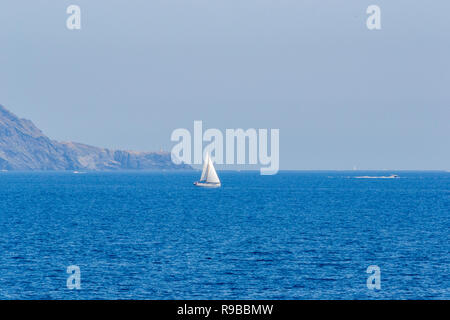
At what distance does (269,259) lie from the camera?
212ft

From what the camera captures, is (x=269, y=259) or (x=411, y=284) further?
(x=269, y=259)

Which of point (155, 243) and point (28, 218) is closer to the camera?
point (155, 243)

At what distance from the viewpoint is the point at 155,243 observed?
77.4 m

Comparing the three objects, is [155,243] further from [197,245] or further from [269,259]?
[269,259]

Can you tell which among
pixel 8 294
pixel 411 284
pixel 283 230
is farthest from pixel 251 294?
pixel 283 230
